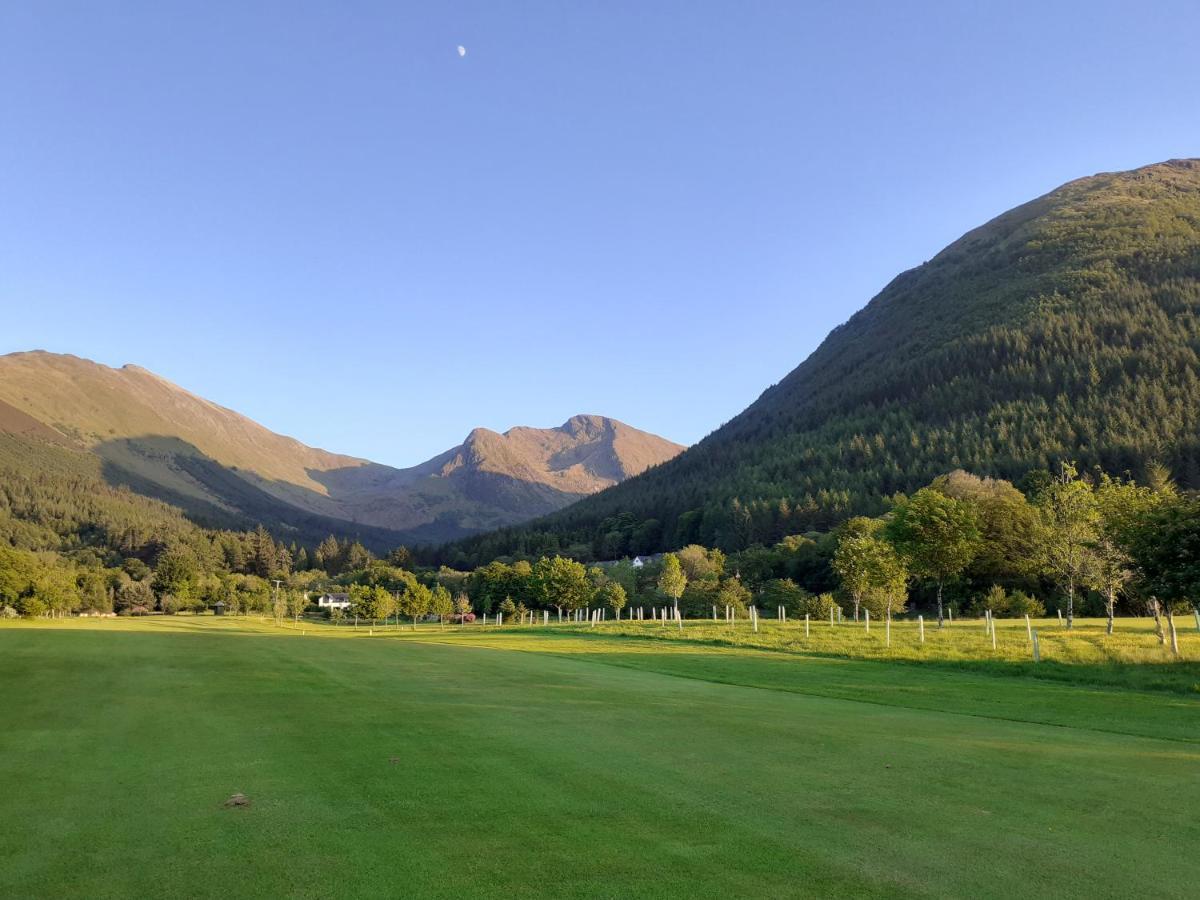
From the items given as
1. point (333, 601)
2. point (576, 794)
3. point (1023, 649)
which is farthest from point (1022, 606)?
point (333, 601)

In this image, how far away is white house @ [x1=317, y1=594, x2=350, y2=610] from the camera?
15525 cm

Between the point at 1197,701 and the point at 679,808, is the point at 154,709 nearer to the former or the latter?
the point at 679,808

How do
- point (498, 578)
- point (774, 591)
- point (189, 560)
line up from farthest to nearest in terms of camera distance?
point (189, 560)
point (498, 578)
point (774, 591)

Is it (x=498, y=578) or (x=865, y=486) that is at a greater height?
(x=865, y=486)

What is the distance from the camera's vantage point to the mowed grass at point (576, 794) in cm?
628

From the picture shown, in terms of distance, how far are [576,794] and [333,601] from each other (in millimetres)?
170943

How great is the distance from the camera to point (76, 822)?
7680 mm

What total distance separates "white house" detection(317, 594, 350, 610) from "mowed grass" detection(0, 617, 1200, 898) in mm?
145026

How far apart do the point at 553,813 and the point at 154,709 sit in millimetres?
11464

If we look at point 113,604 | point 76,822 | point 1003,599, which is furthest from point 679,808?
point 113,604

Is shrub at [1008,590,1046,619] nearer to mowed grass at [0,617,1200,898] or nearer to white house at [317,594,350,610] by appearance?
mowed grass at [0,617,1200,898]

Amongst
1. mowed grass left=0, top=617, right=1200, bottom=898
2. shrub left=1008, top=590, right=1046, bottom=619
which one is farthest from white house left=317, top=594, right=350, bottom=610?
mowed grass left=0, top=617, right=1200, bottom=898

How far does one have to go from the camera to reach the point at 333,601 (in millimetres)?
166375

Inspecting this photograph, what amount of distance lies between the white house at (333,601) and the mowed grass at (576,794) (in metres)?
145
